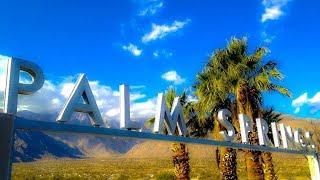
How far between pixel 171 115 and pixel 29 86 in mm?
4802

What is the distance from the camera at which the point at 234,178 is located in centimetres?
2075

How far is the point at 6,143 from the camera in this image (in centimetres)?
704

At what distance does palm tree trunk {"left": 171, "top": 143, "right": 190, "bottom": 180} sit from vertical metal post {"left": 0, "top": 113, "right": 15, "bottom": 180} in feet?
52.3

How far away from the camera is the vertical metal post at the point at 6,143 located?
22.7ft

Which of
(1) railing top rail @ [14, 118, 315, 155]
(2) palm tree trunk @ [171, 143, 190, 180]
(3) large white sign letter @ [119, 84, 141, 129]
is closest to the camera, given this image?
(1) railing top rail @ [14, 118, 315, 155]

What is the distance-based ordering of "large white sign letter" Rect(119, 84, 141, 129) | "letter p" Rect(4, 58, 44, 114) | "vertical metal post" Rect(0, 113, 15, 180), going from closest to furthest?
"vertical metal post" Rect(0, 113, 15, 180)
"letter p" Rect(4, 58, 44, 114)
"large white sign letter" Rect(119, 84, 141, 129)

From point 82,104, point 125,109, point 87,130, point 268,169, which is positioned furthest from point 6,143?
point 268,169

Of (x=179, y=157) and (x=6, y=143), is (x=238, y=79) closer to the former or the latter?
(x=179, y=157)

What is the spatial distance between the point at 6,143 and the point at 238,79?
Result: 48.4ft

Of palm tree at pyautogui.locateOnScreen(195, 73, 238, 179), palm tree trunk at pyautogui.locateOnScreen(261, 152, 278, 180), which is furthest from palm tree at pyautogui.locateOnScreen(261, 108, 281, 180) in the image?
palm tree at pyautogui.locateOnScreen(195, 73, 238, 179)

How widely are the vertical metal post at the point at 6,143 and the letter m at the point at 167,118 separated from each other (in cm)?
446

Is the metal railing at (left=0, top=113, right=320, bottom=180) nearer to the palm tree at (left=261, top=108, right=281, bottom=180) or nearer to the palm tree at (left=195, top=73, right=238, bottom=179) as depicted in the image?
the palm tree at (left=195, top=73, right=238, bottom=179)

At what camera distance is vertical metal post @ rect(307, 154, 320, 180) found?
1947 centimetres

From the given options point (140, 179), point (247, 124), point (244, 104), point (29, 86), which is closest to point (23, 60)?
point (29, 86)
